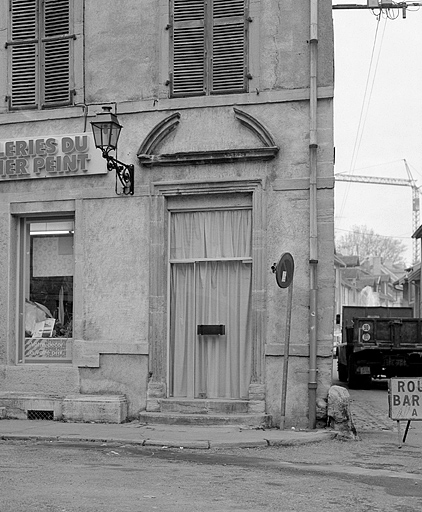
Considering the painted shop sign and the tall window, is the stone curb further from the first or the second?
the tall window

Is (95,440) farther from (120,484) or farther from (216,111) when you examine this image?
(216,111)

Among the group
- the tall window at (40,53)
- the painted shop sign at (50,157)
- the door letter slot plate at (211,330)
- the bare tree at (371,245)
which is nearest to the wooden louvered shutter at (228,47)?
the painted shop sign at (50,157)

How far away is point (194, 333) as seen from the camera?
46.4ft

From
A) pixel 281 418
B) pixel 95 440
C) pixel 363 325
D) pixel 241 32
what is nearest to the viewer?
pixel 95 440

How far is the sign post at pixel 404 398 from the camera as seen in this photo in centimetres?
1261

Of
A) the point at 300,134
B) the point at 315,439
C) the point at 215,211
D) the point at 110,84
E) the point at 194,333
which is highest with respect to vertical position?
the point at 110,84

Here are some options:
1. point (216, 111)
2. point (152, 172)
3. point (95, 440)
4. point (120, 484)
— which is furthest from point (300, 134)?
point (120, 484)

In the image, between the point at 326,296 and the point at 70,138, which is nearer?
the point at 326,296

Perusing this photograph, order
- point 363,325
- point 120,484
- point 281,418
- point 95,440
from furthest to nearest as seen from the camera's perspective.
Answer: point 363,325 → point 281,418 → point 95,440 → point 120,484

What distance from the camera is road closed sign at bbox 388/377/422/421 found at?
1261 centimetres

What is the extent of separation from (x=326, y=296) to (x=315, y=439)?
2.16 meters

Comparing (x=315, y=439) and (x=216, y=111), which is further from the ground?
(x=216, y=111)

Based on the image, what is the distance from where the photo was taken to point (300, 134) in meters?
13.6

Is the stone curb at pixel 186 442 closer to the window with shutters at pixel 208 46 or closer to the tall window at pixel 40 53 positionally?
the window with shutters at pixel 208 46
